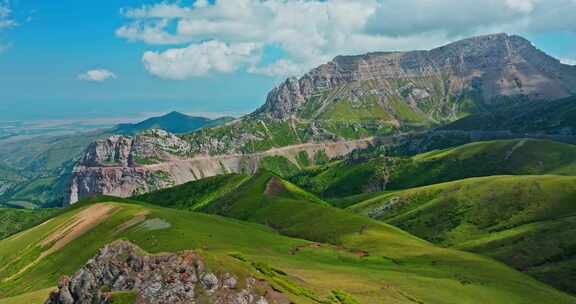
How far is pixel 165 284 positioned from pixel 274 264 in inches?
1954

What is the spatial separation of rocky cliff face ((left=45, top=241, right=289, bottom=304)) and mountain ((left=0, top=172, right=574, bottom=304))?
149 mm

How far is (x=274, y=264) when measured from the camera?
103750mm

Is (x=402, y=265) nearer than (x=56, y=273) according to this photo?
Yes

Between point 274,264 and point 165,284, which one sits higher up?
point 165,284

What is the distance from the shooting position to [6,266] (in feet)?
653

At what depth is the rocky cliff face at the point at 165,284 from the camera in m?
54.7

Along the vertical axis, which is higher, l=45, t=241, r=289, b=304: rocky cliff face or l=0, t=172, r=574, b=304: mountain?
l=45, t=241, r=289, b=304: rocky cliff face

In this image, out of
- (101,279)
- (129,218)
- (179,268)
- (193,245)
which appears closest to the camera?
(179,268)

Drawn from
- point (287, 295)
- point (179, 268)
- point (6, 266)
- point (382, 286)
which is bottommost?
point (6, 266)

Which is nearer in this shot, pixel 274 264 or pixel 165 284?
pixel 165 284

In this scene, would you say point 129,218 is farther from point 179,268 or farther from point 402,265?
point 179,268

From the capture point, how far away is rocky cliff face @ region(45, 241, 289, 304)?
2154 inches

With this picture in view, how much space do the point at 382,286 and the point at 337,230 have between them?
8658cm

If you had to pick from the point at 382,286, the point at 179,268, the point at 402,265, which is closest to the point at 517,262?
the point at 402,265
